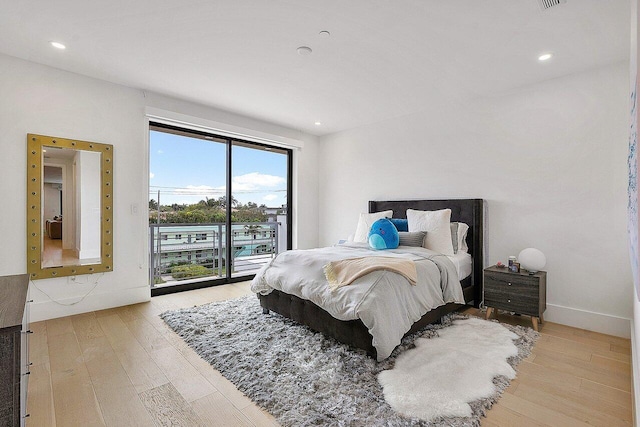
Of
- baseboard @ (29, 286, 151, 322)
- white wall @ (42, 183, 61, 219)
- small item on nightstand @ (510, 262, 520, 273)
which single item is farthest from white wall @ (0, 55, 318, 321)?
small item on nightstand @ (510, 262, 520, 273)

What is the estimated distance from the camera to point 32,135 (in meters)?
2.98

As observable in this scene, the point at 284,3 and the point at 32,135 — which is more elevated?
the point at 284,3

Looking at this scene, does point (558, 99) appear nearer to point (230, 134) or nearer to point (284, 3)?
point (284, 3)

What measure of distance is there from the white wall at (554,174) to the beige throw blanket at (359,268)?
66.2 inches

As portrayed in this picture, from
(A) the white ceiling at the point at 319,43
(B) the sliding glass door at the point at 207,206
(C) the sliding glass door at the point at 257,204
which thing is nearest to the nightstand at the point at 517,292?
(A) the white ceiling at the point at 319,43

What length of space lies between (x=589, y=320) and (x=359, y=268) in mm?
2370

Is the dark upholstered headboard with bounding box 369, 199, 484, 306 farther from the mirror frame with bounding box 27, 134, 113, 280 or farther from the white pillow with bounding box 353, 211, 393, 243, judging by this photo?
the mirror frame with bounding box 27, 134, 113, 280

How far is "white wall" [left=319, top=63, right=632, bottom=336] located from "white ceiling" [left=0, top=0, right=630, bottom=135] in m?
0.28

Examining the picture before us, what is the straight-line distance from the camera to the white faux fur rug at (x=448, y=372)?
172 centimetres

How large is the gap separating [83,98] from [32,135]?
607 mm

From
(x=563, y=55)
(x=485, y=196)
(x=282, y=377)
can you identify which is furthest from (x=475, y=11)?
(x=282, y=377)

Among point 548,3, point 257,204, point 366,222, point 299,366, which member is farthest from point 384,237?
point 257,204

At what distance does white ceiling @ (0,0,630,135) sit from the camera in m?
2.13

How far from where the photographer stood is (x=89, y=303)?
3.30 metres
